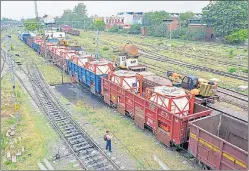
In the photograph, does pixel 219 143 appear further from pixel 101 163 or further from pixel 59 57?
pixel 59 57

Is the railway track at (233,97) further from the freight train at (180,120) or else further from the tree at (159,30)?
the tree at (159,30)

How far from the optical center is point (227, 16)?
58.6 meters

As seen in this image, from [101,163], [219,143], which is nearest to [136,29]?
[101,163]

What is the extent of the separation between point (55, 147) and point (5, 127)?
15.2ft

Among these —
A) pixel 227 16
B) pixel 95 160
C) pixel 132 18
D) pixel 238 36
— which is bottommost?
pixel 95 160

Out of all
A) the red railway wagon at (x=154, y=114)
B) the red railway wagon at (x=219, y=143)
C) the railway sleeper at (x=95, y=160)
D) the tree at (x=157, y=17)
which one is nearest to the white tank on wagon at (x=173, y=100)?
the red railway wagon at (x=154, y=114)

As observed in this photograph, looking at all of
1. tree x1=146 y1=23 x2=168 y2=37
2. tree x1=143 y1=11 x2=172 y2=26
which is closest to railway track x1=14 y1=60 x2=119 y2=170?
tree x1=146 y1=23 x2=168 y2=37

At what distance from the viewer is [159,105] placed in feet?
44.5

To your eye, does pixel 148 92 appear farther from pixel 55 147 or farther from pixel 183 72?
pixel 183 72

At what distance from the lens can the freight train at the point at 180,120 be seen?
1007 cm

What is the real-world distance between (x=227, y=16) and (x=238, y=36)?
620cm

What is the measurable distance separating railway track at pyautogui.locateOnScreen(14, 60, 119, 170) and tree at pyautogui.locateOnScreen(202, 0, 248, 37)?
163 ft

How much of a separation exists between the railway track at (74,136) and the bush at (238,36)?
46.6 m

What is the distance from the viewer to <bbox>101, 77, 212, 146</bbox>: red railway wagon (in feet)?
40.1
